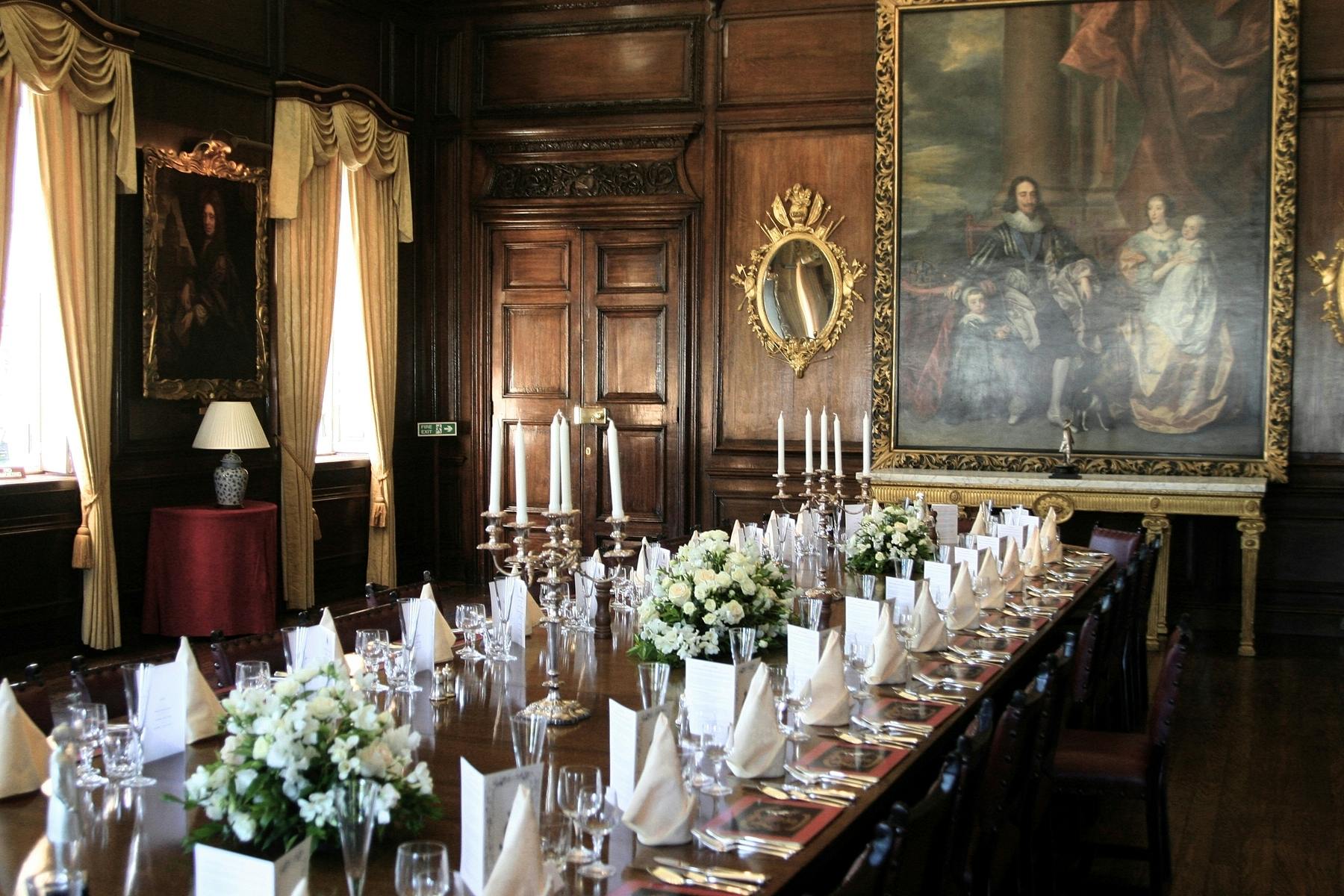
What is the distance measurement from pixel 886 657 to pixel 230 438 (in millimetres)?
5215

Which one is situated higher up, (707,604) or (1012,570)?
(707,604)

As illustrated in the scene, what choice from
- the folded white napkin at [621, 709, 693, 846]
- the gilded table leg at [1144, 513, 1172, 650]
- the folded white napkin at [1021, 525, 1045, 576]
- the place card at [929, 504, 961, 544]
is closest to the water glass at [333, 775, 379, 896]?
the folded white napkin at [621, 709, 693, 846]

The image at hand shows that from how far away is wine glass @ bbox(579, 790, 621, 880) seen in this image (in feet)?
7.01

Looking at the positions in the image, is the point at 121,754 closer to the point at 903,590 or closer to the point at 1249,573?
the point at 903,590

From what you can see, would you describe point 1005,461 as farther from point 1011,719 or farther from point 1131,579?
point 1011,719

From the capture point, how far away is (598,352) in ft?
32.1

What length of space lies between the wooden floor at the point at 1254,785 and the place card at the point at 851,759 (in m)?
1.92

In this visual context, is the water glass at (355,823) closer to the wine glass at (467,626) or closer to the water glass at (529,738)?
the water glass at (529,738)

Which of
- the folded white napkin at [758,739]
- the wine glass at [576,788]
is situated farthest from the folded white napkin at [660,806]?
the folded white napkin at [758,739]

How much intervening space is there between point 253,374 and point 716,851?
266 inches

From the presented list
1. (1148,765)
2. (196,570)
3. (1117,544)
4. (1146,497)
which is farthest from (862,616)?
(196,570)

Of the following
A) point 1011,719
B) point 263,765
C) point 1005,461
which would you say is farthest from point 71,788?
point 1005,461

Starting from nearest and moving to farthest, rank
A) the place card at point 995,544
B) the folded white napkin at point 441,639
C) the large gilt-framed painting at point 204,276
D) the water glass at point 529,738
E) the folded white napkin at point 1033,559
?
the water glass at point 529,738 < the folded white napkin at point 441,639 < the place card at point 995,544 < the folded white napkin at point 1033,559 < the large gilt-framed painting at point 204,276

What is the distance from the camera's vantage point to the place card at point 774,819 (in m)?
2.36
